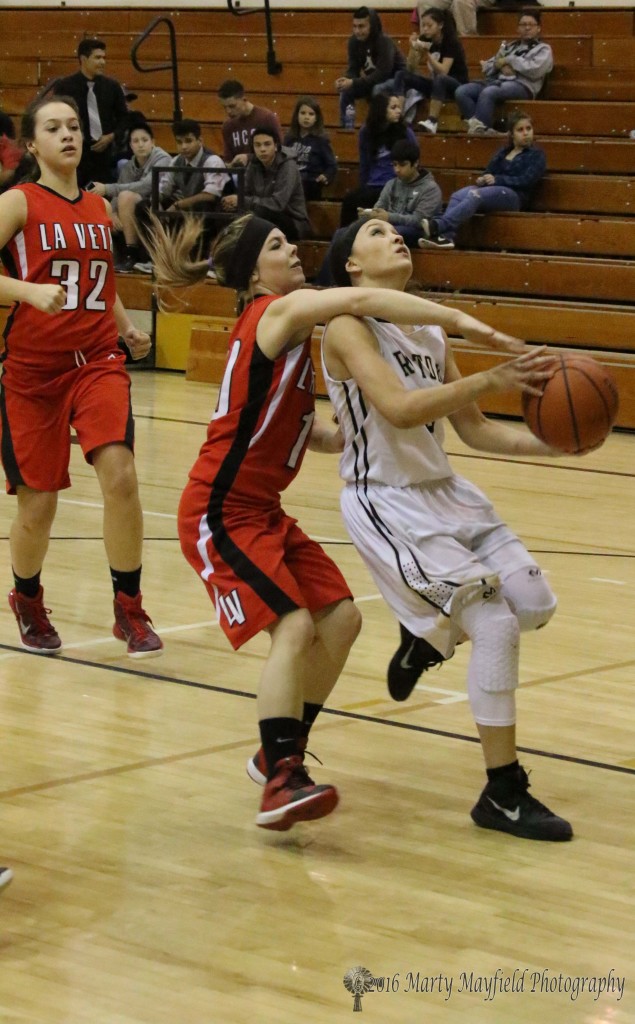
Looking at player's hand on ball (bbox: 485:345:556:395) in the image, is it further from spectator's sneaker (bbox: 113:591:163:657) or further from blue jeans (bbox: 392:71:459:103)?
blue jeans (bbox: 392:71:459:103)

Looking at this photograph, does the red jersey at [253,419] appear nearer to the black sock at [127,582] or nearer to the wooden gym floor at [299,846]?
the wooden gym floor at [299,846]

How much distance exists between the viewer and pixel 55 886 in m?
2.97

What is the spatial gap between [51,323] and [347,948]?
8.77 feet

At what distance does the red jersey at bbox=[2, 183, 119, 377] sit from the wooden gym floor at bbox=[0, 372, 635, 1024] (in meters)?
0.96

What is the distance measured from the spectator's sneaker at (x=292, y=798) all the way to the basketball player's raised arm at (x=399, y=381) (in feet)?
2.55

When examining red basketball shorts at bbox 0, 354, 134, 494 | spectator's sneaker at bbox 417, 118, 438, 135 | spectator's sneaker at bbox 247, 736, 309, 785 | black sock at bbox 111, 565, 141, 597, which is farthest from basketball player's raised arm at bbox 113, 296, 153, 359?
spectator's sneaker at bbox 417, 118, 438, 135

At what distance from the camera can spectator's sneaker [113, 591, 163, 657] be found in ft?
15.9

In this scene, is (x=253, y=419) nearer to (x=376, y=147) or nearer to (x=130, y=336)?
(x=130, y=336)

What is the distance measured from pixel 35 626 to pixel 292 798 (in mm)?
1975

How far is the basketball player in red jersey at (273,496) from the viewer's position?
3.30m

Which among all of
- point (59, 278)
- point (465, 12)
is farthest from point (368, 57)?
point (59, 278)

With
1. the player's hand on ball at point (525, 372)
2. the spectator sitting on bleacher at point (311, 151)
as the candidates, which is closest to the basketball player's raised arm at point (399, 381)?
the player's hand on ball at point (525, 372)

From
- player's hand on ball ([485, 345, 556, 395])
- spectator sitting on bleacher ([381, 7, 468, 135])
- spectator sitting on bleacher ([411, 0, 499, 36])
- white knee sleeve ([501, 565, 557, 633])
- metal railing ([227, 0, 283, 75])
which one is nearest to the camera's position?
player's hand on ball ([485, 345, 556, 395])

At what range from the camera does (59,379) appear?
190 inches
